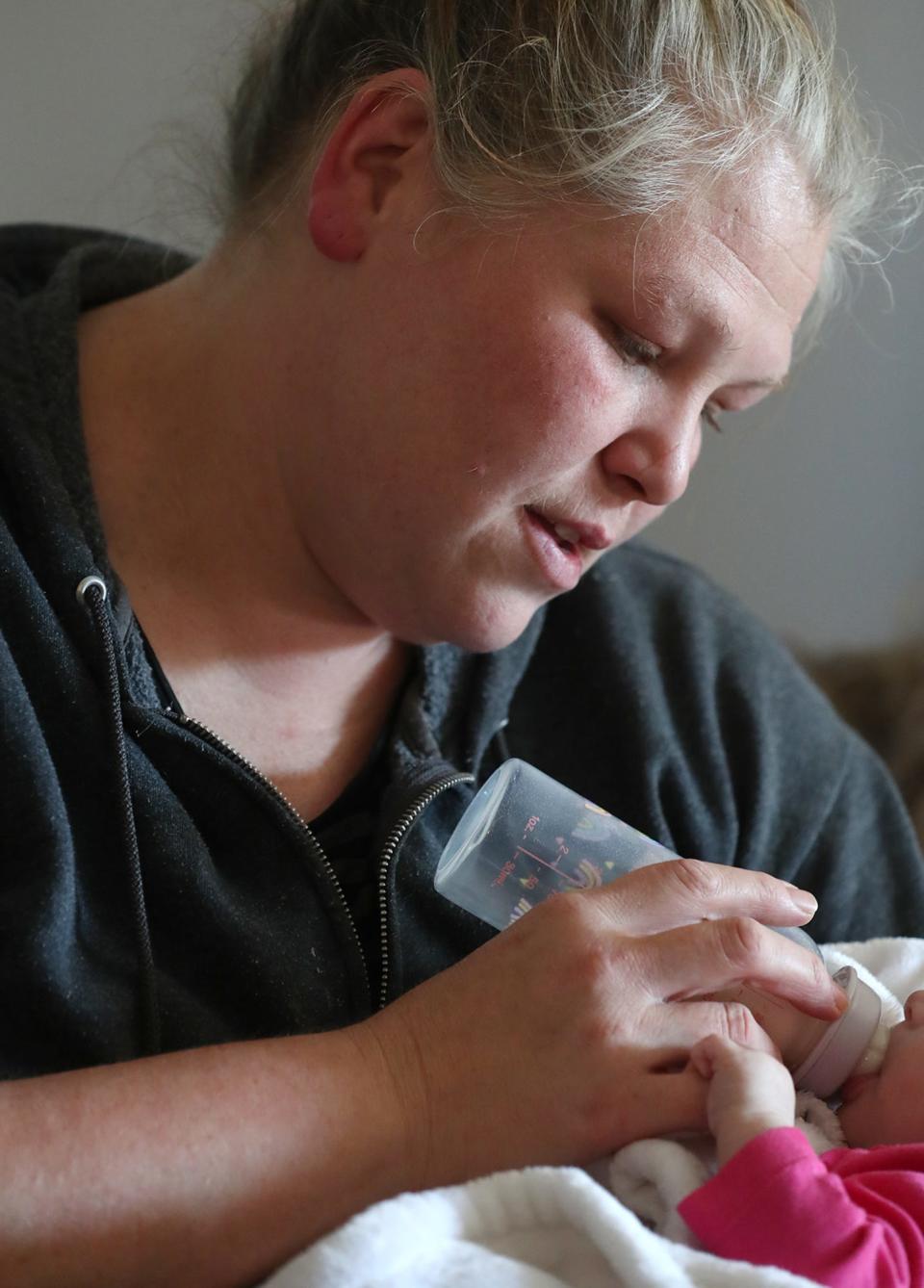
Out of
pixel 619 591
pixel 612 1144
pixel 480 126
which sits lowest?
pixel 612 1144

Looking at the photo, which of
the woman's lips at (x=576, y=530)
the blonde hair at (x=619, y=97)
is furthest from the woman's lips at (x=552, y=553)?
the blonde hair at (x=619, y=97)

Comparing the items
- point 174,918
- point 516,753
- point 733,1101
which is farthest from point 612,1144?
point 516,753

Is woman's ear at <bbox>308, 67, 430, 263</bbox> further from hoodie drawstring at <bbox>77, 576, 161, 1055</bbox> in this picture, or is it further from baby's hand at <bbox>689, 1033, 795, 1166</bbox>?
baby's hand at <bbox>689, 1033, 795, 1166</bbox>

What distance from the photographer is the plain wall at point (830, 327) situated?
5.67ft

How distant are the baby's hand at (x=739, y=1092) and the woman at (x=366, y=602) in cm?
2

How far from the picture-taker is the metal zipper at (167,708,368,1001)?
3.58ft

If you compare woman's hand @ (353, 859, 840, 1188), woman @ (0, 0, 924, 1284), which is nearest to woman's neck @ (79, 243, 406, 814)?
woman @ (0, 0, 924, 1284)

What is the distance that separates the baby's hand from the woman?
0.02 metres

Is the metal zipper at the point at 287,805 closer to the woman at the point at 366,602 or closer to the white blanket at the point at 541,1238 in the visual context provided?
the woman at the point at 366,602

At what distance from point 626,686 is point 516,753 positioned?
0.14 meters


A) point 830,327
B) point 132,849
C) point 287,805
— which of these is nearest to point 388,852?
point 287,805

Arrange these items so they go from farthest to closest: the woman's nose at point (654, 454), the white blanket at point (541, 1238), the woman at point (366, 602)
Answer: the woman's nose at point (654, 454)
the woman at point (366, 602)
the white blanket at point (541, 1238)

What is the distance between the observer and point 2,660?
100 centimetres

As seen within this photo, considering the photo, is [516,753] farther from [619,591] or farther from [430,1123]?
[430,1123]
